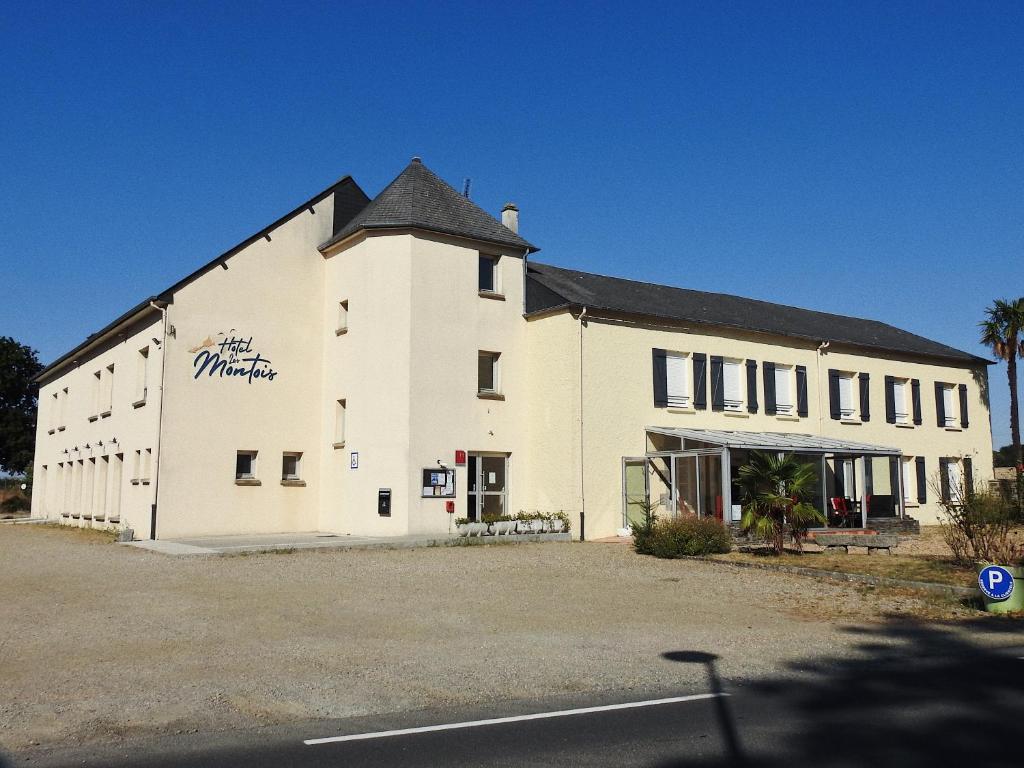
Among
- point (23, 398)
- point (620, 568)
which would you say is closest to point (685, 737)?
point (620, 568)

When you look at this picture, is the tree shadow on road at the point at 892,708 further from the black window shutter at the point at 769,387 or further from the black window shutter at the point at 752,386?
the black window shutter at the point at 769,387

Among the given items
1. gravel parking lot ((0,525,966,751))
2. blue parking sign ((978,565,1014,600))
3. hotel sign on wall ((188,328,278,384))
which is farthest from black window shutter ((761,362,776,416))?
blue parking sign ((978,565,1014,600))

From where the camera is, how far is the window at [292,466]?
24.0 meters

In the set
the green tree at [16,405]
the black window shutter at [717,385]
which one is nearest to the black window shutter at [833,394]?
the black window shutter at [717,385]

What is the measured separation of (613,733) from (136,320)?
22144 mm

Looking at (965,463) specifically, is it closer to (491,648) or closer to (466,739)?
(491,648)

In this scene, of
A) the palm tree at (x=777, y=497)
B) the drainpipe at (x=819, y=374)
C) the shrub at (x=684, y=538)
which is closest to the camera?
the palm tree at (x=777, y=497)

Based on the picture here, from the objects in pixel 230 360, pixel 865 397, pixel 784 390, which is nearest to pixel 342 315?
pixel 230 360

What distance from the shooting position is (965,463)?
105 ft

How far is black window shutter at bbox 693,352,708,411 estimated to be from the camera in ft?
82.7

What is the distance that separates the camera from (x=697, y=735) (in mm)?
5852

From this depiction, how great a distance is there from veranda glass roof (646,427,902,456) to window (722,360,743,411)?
0.96 metres

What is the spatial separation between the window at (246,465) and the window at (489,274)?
738 cm

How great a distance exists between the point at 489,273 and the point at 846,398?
12.8 m
